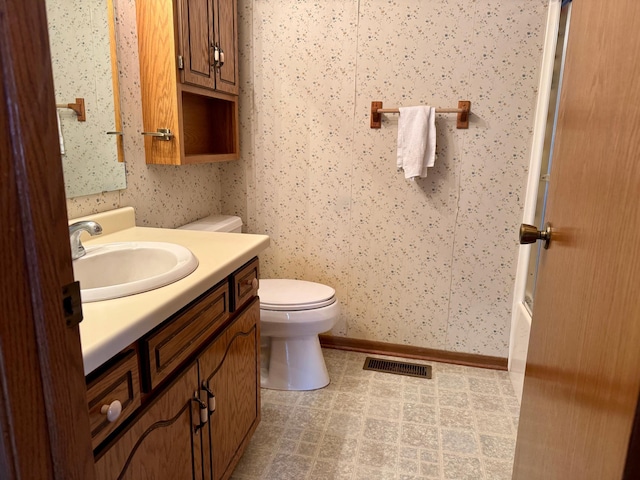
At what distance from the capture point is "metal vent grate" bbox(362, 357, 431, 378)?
228 centimetres

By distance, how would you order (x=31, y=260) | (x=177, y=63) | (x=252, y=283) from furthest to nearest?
(x=177, y=63), (x=252, y=283), (x=31, y=260)

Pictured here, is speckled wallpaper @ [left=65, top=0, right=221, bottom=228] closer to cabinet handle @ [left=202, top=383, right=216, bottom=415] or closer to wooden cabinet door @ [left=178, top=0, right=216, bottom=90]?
wooden cabinet door @ [left=178, top=0, right=216, bottom=90]

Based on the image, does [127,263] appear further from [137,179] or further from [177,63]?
[177,63]

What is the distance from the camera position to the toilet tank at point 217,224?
213 cm

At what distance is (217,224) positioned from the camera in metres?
2.21

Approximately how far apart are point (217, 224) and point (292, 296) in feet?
1.72

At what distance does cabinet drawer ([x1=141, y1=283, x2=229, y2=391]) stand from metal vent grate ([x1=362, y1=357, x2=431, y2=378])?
123 centimetres

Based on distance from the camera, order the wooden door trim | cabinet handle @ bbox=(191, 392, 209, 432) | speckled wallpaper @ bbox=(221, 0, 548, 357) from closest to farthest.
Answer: the wooden door trim
cabinet handle @ bbox=(191, 392, 209, 432)
speckled wallpaper @ bbox=(221, 0, 548, 357)

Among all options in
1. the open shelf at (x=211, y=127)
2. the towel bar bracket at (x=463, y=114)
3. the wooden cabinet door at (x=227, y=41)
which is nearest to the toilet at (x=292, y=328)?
the open shelf at (x=211, y=127)

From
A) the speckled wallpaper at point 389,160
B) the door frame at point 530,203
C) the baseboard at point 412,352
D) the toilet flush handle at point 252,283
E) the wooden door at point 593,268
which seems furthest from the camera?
the baseboard at point 412,352

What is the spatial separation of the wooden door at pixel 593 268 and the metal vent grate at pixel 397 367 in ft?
3.98

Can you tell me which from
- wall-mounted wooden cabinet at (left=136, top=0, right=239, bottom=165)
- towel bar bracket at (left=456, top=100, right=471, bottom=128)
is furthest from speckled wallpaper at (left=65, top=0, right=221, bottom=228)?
towel bar bracket at (left=456, top=100, right=471, bottom=128)

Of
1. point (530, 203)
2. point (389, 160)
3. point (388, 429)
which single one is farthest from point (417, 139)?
point (388, 429)

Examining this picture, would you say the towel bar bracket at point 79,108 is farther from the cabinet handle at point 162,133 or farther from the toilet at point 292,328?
A: the toilet at point 292,328
